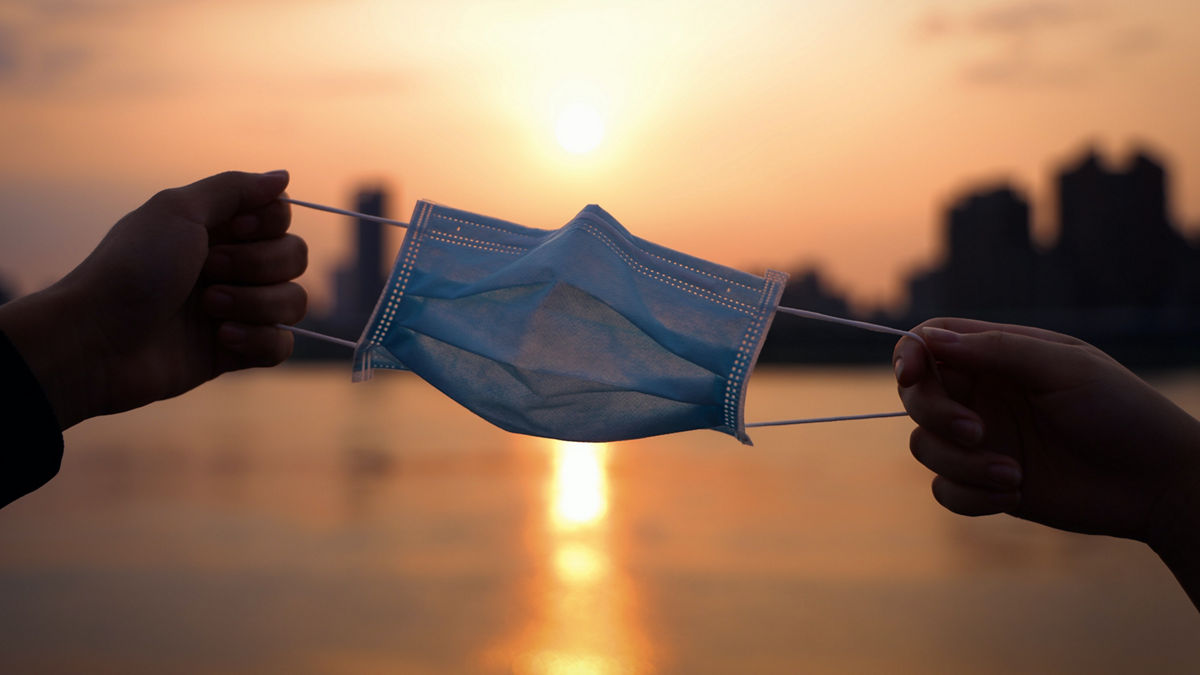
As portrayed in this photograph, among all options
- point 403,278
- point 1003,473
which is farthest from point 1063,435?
point 403,278

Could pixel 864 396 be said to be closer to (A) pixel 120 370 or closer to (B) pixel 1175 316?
(B) pixel 1175 316

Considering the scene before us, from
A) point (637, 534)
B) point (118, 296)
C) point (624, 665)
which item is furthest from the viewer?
point (637, 534)

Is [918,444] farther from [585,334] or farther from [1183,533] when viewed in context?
[585,334]

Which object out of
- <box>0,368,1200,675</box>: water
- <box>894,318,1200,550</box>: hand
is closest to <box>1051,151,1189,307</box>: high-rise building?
<box>0,368,1200,675</box>: water

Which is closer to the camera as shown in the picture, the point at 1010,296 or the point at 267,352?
the point at 267,352

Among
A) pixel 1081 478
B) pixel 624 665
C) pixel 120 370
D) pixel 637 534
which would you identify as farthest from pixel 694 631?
pixel 120 370

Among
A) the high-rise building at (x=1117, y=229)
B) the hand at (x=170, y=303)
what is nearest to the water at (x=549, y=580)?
the hand at (x=170, y=303)

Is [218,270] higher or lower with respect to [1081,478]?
higher
